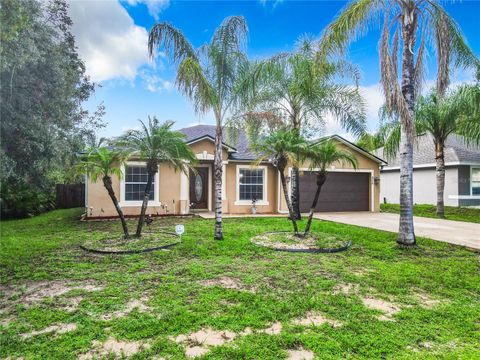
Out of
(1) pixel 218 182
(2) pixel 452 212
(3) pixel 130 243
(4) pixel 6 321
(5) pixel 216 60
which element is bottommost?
(4) pixel 6 321

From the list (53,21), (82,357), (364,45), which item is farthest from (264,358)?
(53,21)

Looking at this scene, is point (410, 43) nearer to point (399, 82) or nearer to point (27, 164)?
point (399, 82)

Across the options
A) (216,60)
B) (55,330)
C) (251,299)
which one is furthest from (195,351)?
(216,60)

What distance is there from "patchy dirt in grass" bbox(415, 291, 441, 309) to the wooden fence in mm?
19909

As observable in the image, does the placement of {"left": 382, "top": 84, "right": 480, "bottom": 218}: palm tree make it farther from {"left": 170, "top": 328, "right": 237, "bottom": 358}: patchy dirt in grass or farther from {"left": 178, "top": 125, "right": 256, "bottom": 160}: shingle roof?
{"left": 170, "top": 328, "right": 237, "bottom": 358}: patchy dirt in grass

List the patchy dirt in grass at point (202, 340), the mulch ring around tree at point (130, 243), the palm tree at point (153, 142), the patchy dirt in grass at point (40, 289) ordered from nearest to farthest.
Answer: the patchy dirt in grass at point (202, 340), the patchy dirt in grass at point (40, 289), the mulch ring around tree at point (130, 243), the palm tree at point (153, 142)

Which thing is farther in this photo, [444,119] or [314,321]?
[444,119]

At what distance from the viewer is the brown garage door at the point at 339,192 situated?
1611cm

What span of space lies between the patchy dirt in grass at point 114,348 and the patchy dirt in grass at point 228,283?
1883 mm

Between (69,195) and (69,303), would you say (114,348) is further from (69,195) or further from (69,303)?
(69,195)

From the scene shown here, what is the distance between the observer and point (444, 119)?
13.9 meters

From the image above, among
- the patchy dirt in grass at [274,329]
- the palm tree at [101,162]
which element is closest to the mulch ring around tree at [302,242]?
the patchy dirt in grass at [274,329]

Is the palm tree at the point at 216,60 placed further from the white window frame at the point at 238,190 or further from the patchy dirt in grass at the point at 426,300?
the white window frame at the point at 238,190

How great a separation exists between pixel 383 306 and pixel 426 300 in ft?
2.69
